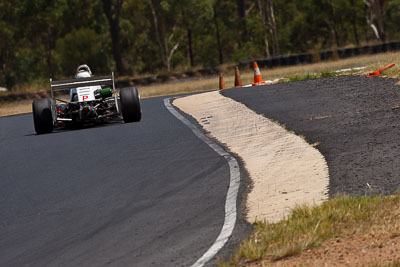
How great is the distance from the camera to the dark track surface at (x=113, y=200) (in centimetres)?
701

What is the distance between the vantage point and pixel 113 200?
9.12 m

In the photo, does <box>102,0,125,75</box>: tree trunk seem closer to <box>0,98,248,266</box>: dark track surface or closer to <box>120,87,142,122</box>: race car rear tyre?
<box>120,87,142,122</box>: race car rear tyre

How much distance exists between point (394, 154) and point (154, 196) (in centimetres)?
265

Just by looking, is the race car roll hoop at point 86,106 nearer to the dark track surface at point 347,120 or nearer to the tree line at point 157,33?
the dark track surface at point 347,120

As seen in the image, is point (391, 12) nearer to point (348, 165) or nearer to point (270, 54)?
point (270, 54)

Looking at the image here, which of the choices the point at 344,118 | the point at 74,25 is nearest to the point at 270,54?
the point at 74,25

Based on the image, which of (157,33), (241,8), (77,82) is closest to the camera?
(77,82)

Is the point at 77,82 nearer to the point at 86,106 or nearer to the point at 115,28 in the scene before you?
the point at 86,106

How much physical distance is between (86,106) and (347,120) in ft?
19.0

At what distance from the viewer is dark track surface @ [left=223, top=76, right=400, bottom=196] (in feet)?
28.1

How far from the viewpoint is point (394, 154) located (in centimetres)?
942

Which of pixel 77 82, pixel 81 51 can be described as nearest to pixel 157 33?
pixel 81 51

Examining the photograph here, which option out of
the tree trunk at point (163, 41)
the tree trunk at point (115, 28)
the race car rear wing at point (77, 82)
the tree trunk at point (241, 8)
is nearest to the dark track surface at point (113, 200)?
the race car rear wing at point (77, 82)

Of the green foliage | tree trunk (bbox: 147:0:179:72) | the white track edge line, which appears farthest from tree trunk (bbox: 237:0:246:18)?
the white track edge line
